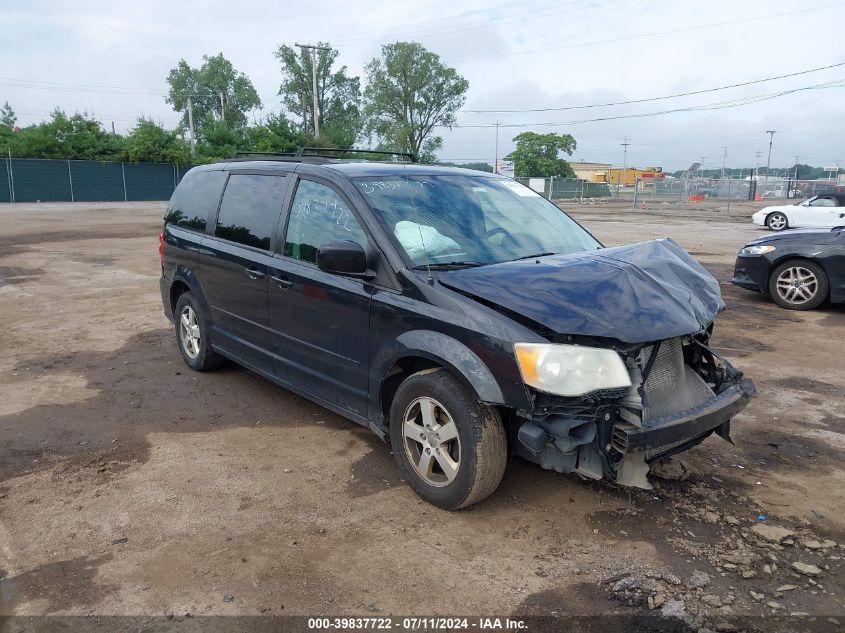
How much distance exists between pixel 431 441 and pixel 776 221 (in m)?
24.4

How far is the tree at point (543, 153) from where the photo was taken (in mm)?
82750

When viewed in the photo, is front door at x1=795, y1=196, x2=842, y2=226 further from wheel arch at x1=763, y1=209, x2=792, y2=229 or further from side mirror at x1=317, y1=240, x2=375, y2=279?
side mirror at x1=317, y1=240, x2=375, y2=279

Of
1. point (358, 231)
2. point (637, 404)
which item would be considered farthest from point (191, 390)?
point (637, 404)

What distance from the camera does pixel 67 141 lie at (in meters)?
38.0

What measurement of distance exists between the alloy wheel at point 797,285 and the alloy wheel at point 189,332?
24.8 feet

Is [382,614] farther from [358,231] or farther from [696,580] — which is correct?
[358,231]

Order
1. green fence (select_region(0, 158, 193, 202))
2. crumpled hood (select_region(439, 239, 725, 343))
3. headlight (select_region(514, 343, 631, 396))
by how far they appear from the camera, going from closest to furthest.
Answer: headlight (select_region(514, 343, 631, 396)) → crumpled hood (select_region(439, 239, 725, 343)) → green fence (select_region(0, 158, 193, 202))

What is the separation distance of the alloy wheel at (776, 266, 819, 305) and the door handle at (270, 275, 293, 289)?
733 cm

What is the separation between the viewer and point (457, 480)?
3326 millimetres

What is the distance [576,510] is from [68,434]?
11.3 ft

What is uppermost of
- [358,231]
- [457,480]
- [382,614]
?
[358,231]

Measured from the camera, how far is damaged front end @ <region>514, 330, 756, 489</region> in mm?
3025

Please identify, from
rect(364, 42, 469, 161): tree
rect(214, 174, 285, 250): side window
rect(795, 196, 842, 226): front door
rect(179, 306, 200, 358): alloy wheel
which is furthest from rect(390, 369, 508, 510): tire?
rect(364, 42, 469, 161): tree

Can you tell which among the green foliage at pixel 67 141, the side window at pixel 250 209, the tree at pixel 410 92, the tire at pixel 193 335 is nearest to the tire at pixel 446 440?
the side window at pixel 250 209
